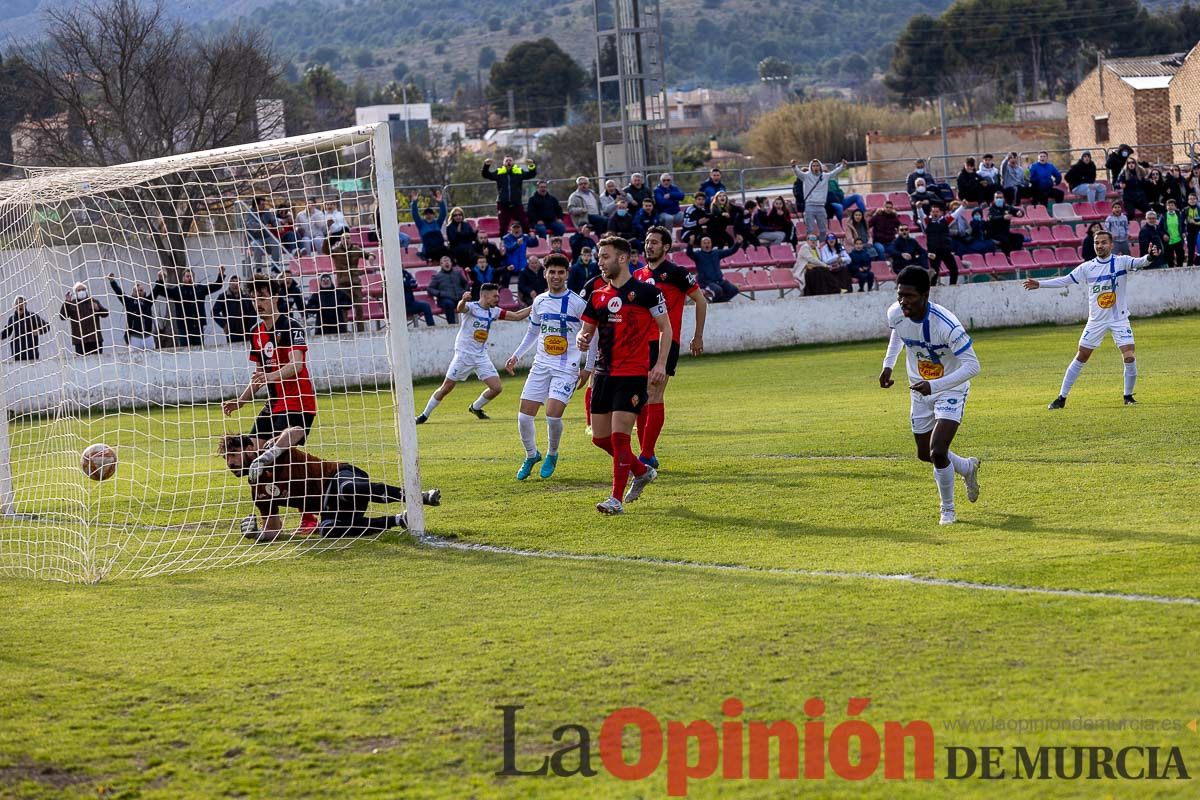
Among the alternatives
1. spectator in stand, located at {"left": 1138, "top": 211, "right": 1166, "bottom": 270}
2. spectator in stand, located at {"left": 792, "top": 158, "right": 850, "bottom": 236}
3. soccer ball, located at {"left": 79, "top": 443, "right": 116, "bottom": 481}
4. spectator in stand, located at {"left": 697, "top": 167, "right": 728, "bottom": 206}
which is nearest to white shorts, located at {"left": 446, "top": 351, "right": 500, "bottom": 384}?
soccer ball, located at {"left": 79, "top": 443, "right": 116, "bottom": 481}

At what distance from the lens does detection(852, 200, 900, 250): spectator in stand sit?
28.9 m

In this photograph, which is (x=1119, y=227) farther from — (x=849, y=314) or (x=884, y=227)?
(x=849, y=314)

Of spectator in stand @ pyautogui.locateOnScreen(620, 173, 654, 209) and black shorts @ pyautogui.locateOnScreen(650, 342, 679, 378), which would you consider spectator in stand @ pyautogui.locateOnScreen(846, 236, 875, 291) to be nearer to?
spectator in stand @ pyautogui.locateOnScreen(620, 173, 654, 209)

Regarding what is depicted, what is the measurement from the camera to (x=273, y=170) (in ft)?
49.1

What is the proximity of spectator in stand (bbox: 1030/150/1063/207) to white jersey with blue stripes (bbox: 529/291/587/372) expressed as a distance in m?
21.7

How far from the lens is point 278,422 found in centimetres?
988

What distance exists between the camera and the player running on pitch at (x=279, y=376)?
9617 mm

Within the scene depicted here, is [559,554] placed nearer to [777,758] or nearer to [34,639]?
[34,639]

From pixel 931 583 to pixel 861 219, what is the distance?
22441 mm

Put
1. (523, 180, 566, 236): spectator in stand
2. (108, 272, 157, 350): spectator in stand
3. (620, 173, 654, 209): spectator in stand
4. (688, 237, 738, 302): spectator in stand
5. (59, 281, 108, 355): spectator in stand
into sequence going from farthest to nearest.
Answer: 1. (523, 180, 566, 236): spectator in stand
2. (620, 173, 654, 209): spectator in stand
3. (688, 237, 738, 302): spectator in stand
4. (108, 272, 157, 350): spectator in stand
5. (59, 281, 108, 355): spectator in stand

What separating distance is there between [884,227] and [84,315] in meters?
17.5

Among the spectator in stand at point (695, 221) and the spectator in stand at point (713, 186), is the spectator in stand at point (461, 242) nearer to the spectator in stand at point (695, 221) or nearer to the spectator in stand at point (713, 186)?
the spectator in stand at point (695, 221)

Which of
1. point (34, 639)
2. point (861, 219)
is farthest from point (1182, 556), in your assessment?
point (861, 219)

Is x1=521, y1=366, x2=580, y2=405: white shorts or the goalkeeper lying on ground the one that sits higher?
x1=521, y1=366, x2=580, y2=405: white shorts
